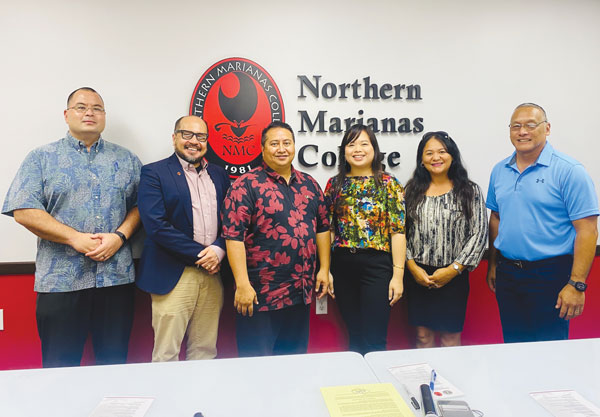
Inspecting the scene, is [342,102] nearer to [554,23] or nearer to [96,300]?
[554,23]

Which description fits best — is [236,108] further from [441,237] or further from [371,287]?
[441,237]

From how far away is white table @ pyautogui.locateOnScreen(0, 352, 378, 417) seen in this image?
1.04m

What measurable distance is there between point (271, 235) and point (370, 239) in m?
0.60

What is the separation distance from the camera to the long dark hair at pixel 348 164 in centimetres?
221

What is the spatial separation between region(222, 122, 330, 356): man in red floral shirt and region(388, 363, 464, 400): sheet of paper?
0.88 m

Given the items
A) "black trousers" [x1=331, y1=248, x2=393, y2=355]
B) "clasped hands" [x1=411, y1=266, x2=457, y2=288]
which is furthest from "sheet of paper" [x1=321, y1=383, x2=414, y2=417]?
"clasped hands" [x1=411, y1=266, x2=457, y2=288]

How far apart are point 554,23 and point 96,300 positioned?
3.80m

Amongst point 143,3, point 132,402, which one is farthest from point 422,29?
point 132,402

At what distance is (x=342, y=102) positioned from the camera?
8.61 ft

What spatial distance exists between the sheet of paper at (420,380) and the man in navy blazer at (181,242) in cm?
123

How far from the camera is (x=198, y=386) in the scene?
1.15 meters

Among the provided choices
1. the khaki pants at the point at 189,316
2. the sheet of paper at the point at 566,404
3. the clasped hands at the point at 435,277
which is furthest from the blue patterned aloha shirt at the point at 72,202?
the sheet of paper at the point at 566,404

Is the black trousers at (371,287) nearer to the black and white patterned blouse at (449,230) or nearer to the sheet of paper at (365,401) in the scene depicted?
the black and white patterned blouse at (449,230)

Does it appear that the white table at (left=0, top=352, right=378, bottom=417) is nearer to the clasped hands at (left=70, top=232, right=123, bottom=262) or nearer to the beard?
Answer: the clasped hands at (left=70, top=232, right=123, bottom=262)
